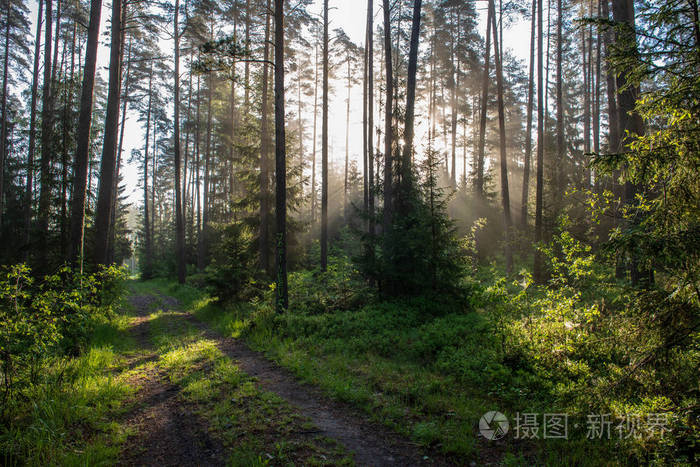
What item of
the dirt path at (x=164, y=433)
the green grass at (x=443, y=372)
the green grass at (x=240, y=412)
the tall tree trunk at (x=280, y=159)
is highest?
the tall tree trunk at (x=280, y=159)

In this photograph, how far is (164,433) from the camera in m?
4.37

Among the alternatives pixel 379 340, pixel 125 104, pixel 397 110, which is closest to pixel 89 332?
pixel 379 340

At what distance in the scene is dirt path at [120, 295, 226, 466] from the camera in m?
3.81

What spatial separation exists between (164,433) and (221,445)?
98cm

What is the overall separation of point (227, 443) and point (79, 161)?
1042cm

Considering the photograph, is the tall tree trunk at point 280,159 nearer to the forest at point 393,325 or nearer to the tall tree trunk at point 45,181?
the forest at point 393,325

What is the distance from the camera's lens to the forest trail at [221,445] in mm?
3809

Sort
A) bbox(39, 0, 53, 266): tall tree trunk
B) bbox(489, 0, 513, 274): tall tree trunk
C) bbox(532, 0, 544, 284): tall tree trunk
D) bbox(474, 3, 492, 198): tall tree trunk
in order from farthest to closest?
bbox(474, 3, 492, 198): tall tree trunk < bbox(489, 0, 513, 274): tall tree trunk < bbox(532, 0, 544, 284): tall tree trunk < bbox(39, 0, 53, 266): tall tree trunk

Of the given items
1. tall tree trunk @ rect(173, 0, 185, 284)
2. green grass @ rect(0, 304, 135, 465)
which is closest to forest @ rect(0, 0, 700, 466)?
green grass @ rect(0, 304, 135, 465)

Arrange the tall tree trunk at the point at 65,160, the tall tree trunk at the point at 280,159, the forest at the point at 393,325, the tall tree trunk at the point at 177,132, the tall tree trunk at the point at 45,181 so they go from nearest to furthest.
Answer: the forest at the point at 393,325 → the tall tree trunk at the point at 280,159 → the tall tree trunk at the point at 65,160 → the tall tree trunk at the point at 45,181 → the tall tree trunk at the point at 177,132

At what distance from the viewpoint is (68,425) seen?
4.33 meters

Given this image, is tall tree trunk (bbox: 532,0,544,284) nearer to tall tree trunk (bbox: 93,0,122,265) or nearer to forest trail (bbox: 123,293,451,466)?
forest trail (bbox: 123,293,451,466)


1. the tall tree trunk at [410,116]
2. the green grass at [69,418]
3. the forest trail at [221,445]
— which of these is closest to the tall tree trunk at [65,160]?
the green grass at [69,418]

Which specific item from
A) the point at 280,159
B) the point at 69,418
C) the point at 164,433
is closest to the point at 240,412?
the point at 164,433
